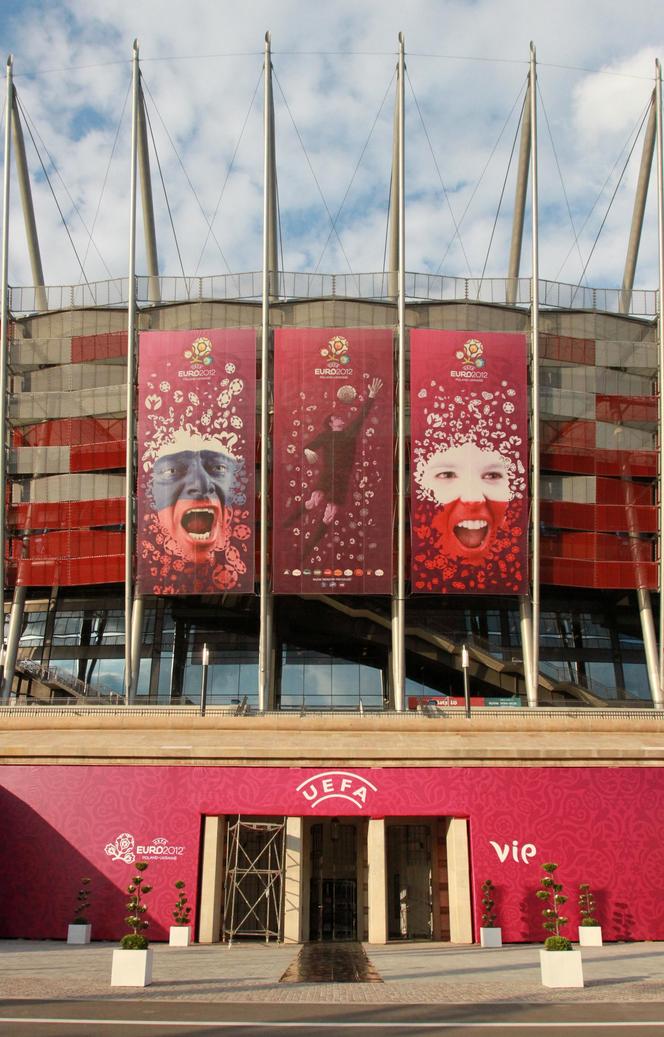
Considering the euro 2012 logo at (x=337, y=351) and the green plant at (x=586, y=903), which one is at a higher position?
the euro 2012 logo at (x=337, y=351)

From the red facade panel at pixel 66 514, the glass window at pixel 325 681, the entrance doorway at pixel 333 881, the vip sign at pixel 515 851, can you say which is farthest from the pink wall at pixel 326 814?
the glass window at pixel 325 681

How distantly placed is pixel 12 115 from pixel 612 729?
5195 cm

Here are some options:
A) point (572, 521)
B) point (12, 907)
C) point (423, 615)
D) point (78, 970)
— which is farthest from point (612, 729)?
point (78, 970)

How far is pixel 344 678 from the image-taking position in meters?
72.2

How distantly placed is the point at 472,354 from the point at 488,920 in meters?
37.0

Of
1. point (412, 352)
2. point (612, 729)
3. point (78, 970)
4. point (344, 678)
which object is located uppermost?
point (412, 352)

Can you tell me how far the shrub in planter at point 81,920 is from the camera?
35438 millimetres

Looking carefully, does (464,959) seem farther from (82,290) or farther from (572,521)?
(82,290)

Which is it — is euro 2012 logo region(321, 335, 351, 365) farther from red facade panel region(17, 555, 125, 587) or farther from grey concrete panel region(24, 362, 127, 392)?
red facade panel region(17, 555, 125, 587)

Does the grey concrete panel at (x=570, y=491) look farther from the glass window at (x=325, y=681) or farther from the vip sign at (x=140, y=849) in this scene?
the vip sign at (x=140, y=849)

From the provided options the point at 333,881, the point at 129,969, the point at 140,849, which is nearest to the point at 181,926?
the point at 140,849

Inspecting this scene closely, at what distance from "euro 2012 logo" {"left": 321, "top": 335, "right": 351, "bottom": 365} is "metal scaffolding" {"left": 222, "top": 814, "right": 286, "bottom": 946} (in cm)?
3241

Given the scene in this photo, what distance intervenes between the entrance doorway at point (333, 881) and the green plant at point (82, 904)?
26.8 ft

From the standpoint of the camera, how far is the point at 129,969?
2458cm
